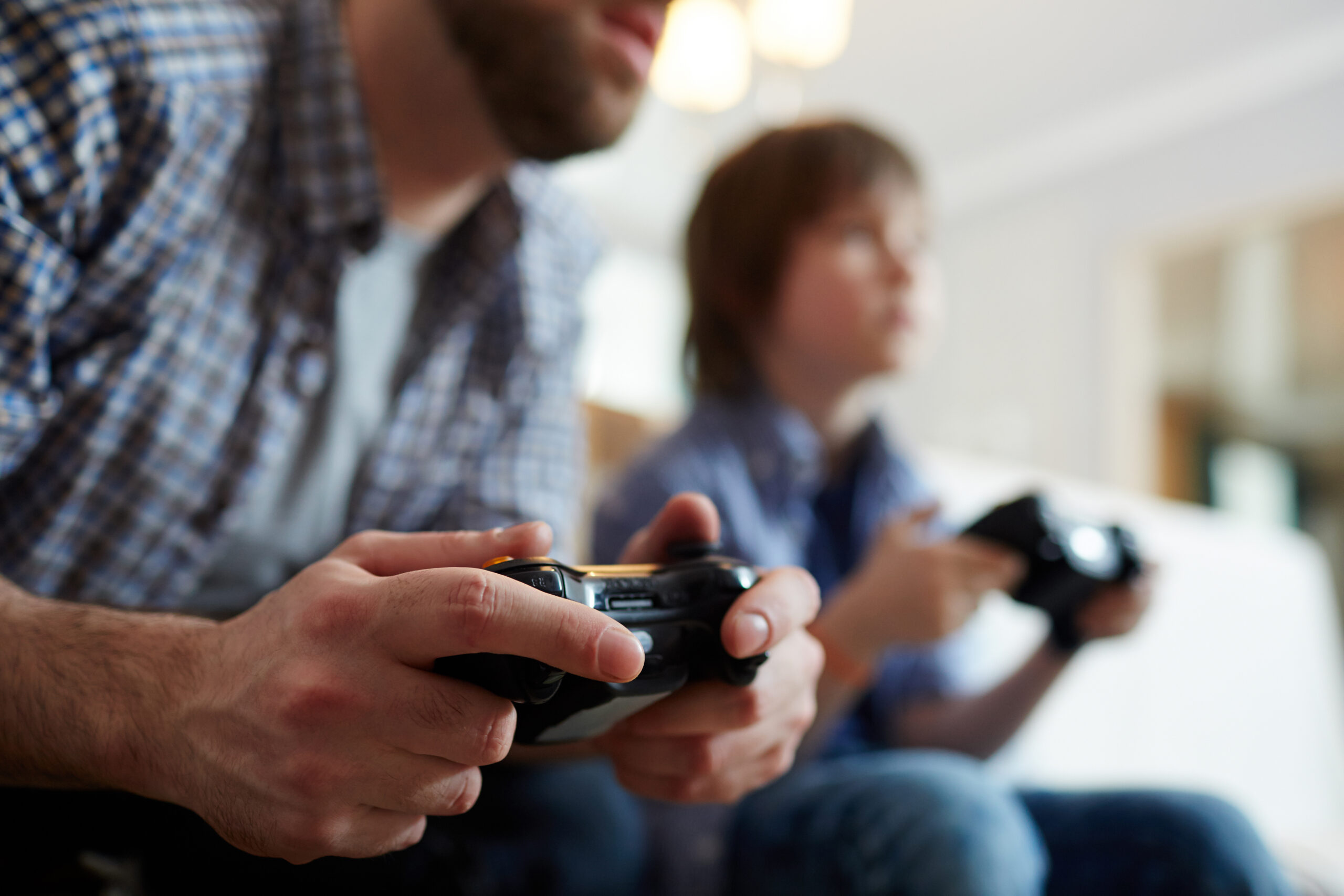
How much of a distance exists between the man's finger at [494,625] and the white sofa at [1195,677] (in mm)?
784

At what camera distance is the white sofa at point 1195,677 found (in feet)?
3.45

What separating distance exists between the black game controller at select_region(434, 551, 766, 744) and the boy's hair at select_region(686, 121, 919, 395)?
60 centimetres

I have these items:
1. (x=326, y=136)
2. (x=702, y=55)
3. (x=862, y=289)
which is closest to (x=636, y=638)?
(x=326, y=136)

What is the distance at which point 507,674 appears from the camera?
264 millimetres

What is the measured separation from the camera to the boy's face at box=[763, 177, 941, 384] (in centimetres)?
84

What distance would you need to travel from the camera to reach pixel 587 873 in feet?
1.73

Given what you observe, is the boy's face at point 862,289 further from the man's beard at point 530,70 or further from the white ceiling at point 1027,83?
the white ceiling at point 1027,83

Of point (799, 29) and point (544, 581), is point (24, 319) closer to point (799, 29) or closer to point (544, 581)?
point (544, 581)

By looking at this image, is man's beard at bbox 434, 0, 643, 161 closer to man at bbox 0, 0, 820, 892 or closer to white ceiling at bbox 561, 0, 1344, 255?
man at bbox 0, 0, 820, 892

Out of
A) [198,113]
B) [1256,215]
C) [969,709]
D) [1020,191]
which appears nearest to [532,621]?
[198,113]

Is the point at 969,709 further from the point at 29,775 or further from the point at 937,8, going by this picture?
the point at 937,8

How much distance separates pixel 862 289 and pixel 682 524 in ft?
1.68

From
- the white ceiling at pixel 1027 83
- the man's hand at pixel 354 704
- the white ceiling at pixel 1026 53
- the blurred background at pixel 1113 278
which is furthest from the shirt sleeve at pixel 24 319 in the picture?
the white ceiling at pixel 1026 53

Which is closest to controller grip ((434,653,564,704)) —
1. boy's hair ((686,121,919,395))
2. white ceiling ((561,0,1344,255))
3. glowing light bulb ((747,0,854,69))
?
boy's hair ((686,121,919,395))
